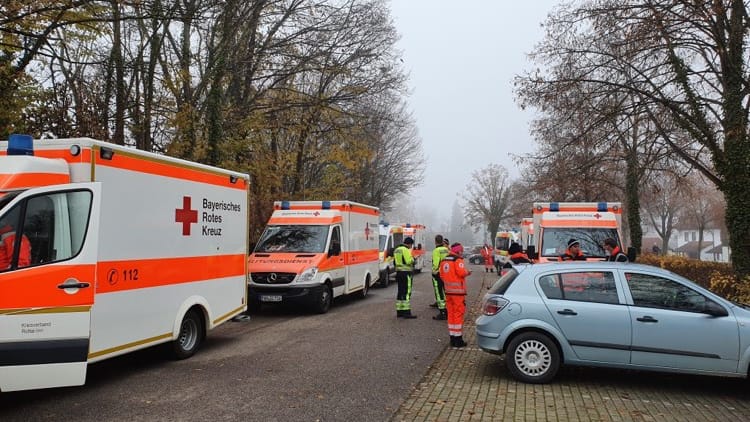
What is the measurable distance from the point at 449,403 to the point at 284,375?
2241 mm

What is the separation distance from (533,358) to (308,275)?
6.83 m

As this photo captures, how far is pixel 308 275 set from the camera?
1293cm

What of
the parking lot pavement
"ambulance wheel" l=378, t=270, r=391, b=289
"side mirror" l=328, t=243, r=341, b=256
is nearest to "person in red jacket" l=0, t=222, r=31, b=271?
the parking lot pavement

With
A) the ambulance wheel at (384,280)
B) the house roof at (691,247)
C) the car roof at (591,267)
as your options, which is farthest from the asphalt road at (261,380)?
the house roof at (691,247)

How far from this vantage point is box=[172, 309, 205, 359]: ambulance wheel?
8234 millimetres

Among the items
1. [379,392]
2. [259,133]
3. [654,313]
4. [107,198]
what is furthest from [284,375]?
[259,133]

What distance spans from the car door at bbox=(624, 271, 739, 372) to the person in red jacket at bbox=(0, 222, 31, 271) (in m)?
6.54

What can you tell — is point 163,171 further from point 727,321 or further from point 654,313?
point 727,321

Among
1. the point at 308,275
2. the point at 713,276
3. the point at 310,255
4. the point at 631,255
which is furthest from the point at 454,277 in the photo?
the point at 713,276

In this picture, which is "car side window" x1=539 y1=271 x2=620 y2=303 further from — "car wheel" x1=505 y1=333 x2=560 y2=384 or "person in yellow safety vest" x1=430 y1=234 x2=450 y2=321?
"person in yellow safety vest" x1=430 y1=234 x2=450 y2=321

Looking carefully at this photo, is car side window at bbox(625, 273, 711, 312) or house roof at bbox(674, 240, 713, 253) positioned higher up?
car side window at bbox(625, 273, 711, 312)

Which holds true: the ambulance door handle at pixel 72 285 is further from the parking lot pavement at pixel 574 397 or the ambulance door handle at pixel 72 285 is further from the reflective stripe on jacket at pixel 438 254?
the reflective stripe on jacket at pixel 438 254

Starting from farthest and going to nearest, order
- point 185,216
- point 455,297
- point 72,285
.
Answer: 1. point 455,297
2. point 185,216
3. point 72,285

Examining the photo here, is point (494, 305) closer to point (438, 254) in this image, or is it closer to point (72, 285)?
point (438, 254)
